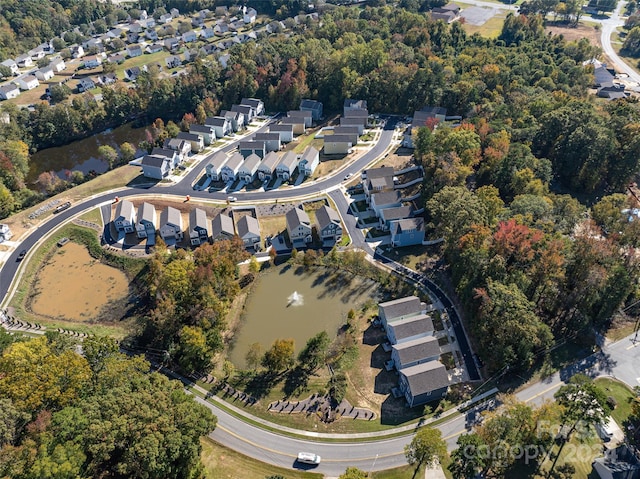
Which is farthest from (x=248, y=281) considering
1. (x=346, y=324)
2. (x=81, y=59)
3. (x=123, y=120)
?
(x=81, y=59)

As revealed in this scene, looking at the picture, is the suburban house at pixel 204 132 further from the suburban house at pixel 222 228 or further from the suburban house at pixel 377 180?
the suburban house at pixel 377 180

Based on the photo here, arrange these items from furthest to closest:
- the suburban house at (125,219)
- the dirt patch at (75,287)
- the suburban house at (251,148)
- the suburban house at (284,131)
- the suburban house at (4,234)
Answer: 1. the suburban house at (284,131)
2. the suburban house at (251,148)
3. the suburban house at (125,219)
4. the suburban house at (4,234)
5. the dirt patch at (75,287)

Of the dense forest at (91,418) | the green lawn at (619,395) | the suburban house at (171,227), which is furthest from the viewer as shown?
the suburban house at (171,227)

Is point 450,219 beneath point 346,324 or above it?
above

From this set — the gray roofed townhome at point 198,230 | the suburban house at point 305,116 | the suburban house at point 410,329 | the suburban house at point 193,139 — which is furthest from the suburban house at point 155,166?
the suburban house at point 410,329

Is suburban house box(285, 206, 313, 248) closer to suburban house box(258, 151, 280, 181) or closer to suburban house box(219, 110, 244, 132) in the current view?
suburban house box(258, 151, 280, 181)

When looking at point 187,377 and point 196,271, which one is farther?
point 196,271

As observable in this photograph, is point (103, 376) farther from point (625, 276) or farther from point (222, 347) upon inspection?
point (625, 276)
